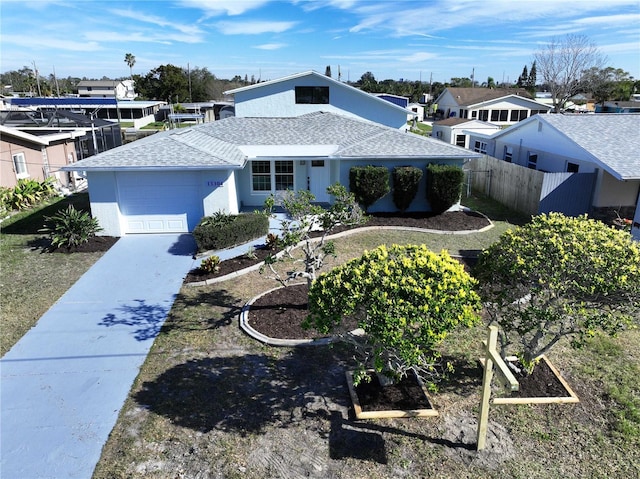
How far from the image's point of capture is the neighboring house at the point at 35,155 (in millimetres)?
21680

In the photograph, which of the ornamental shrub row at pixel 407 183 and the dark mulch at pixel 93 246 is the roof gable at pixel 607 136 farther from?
the dark mulch at pixel 93 246

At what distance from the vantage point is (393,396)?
25.9ft

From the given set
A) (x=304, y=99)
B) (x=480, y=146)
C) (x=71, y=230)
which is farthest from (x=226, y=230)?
(x=480, y=146)

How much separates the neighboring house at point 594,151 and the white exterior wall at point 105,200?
18.7m

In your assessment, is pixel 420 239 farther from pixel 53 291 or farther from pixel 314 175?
pixel 53 291

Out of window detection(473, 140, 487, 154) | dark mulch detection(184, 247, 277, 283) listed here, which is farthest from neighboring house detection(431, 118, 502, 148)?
dark mulch detection(184, 247, 277, 283)

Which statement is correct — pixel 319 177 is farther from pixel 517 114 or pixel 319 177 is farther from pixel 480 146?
pixel 517 114

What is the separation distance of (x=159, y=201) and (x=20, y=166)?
36.6 feet

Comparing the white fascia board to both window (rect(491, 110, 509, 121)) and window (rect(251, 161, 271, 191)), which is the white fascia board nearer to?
window (rect(251, 161, 271, 191))

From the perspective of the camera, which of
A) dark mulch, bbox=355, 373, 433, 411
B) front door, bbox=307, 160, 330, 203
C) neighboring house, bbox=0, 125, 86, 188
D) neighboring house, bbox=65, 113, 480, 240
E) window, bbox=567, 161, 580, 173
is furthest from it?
neighboring house, bbox=0, 125, 86, 188

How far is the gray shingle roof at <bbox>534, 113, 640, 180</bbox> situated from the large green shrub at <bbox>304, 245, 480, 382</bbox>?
14.0 m

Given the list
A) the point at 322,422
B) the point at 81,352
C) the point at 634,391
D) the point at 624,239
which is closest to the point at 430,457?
the point at 322,422

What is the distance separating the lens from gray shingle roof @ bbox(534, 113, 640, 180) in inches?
696

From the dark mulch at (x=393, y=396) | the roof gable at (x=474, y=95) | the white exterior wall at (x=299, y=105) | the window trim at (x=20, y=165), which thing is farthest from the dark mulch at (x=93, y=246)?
the roof gable at (x=474, y=95)
